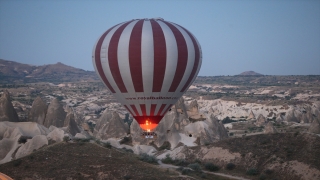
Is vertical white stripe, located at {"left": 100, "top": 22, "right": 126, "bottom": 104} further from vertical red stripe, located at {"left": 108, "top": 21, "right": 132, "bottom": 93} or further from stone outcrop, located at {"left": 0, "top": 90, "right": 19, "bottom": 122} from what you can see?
stone outcrop, located at {"left": 0, "top": 90, "right": 19, "bottom": 122}

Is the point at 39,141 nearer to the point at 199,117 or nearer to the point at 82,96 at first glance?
the point at 199,117

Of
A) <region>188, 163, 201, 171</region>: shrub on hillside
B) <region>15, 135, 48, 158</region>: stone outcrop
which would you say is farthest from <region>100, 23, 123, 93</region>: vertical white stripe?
<region>15, 135, 48, 158</region>: stone outcrop

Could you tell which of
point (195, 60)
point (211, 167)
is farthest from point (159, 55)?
point (211, 167)

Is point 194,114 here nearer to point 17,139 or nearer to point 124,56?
point 17,139

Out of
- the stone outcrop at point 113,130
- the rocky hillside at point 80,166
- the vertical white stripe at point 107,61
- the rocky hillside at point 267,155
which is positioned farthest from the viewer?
the stone outcrop at point 113,130

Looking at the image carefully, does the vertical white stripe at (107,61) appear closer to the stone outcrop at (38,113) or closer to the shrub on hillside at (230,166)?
the shrub on hillside at (230,166)

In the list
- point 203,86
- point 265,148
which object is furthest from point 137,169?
point 203,86

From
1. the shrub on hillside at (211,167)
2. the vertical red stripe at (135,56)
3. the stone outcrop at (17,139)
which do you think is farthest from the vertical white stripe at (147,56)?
→ the stone outcrop at (17,139)
